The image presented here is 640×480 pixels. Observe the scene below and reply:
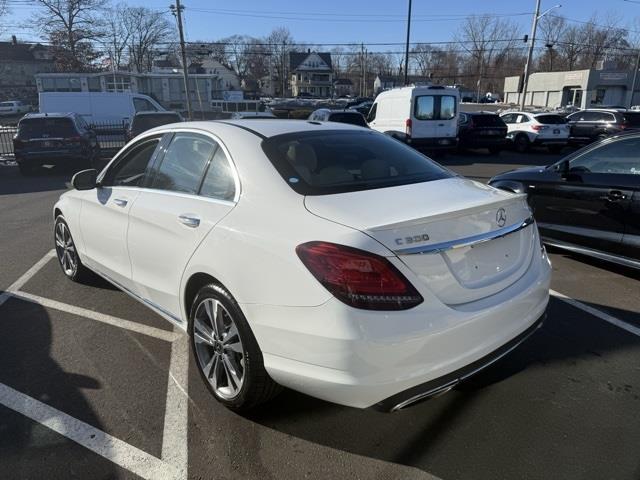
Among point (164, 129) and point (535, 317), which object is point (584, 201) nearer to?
point (535, 317)

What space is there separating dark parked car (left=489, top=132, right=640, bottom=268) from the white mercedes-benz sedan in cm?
240

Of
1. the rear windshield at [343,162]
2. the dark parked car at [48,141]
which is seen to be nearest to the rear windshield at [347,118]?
the dark parked car at [48,141]

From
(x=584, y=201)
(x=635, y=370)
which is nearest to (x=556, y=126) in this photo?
(x=584, y=201)

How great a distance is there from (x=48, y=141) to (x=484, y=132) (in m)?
14.5

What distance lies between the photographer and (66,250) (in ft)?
16.2

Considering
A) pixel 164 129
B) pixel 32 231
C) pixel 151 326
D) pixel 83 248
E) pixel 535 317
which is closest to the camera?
pixel 535 317

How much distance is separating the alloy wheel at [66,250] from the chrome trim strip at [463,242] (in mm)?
3745

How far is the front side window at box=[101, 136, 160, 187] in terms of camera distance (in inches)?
154

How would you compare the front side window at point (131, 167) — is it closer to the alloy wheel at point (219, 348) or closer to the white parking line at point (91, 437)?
the alloy wheel at point (219, 348)

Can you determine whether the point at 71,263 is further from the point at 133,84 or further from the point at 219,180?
the point at 133,84

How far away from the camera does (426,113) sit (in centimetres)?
1622

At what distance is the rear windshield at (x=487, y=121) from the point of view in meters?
18.4

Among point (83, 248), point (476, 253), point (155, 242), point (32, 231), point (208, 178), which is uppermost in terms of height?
point (208, 178)

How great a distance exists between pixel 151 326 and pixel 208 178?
154 cm
